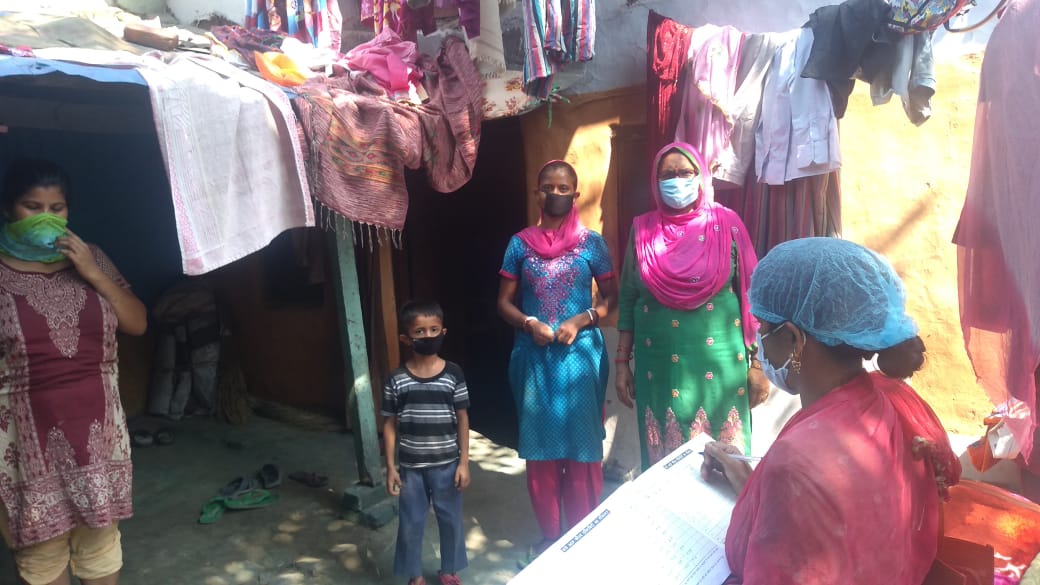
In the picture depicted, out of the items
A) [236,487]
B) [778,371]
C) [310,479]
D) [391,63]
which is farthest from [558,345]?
[236,487]

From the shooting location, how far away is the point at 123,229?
526 cm

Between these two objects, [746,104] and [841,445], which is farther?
[746,104]

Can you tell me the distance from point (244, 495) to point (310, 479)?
431mm

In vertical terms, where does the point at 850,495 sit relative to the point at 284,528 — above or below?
above

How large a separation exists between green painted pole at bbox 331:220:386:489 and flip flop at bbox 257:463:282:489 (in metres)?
0.82

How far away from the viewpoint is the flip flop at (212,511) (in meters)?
3.86

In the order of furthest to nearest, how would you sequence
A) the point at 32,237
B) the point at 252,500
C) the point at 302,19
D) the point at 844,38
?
the point at 302,19, the point at 252,500, the point at 844,38, the point at 32,237

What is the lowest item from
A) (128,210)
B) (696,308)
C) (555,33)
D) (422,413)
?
(422,413)

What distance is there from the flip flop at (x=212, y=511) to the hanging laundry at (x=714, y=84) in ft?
11.6

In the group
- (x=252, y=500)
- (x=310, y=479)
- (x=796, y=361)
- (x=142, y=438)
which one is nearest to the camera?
(x=796, y=361)

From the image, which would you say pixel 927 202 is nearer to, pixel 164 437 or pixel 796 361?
pixel 796 361

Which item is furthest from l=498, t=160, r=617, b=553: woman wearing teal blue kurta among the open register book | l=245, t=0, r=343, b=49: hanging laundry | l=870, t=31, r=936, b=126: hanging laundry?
l=245, t=0, r=343, b=49: hanging laundry

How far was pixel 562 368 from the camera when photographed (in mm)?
3027

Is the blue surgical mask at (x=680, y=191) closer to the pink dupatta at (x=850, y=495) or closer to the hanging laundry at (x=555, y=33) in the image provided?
the hanging laundry at (x=555, y=33)
